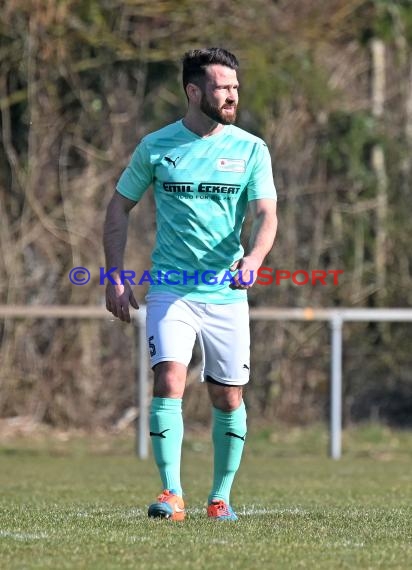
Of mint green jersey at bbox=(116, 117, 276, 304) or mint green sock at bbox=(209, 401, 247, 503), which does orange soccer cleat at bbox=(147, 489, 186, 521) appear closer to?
mint green sock at bbox=(209, 401, 247, 503)

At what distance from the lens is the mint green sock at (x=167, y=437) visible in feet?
20.6

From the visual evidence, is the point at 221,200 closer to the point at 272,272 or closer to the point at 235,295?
the point at 235,295

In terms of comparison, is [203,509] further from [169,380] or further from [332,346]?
[332,346]

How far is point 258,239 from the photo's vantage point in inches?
250

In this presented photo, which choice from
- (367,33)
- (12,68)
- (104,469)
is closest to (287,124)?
(367,33)

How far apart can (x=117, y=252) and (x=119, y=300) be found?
26 cm

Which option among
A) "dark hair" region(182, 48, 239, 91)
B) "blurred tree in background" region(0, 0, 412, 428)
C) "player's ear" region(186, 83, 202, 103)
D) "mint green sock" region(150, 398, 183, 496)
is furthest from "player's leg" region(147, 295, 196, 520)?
"blurred tree in background" region(0, 0, 412, 428)

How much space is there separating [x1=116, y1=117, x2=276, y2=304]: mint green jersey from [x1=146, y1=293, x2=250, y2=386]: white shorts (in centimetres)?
5

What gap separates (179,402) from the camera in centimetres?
637

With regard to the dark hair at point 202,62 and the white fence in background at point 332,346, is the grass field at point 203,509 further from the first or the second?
the dark hair at point 202,62

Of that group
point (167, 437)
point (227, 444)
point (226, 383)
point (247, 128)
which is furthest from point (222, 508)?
point (247, 128)

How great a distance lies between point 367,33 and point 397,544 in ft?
35.8

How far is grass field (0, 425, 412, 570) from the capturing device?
5020 millimetres

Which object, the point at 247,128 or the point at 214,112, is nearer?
the point at 214,112
